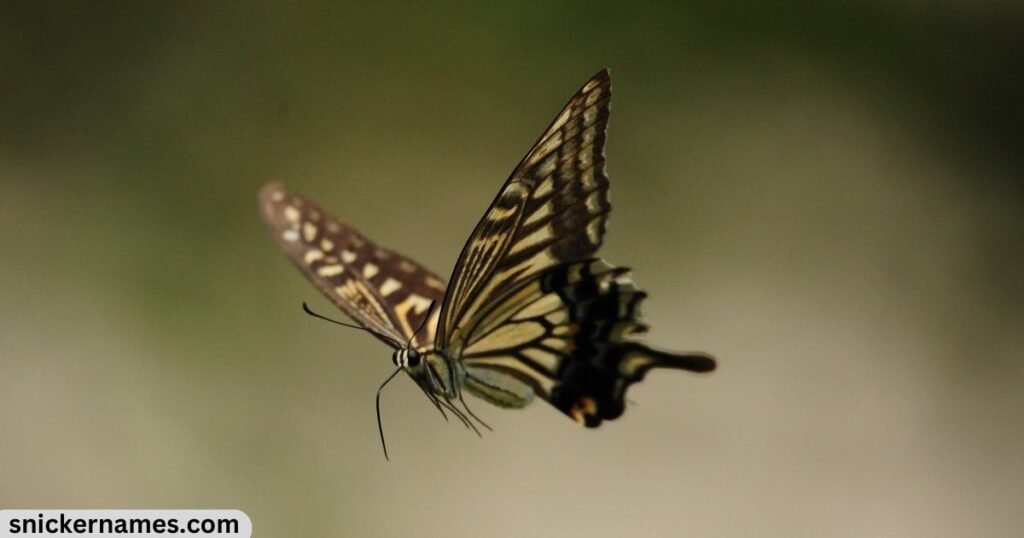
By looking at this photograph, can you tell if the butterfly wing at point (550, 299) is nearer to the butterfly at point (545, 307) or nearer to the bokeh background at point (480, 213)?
the butterfly at point (545, 307)

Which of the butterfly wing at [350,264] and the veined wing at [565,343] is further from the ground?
the butterfly wing at [350,264]

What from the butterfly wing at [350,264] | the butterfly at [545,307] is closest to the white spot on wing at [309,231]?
the butterfly wing at [350,264]

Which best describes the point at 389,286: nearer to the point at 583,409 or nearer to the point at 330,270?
the point at 330,270

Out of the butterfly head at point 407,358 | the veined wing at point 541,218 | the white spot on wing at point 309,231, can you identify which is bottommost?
the butterfly head at point 407,358

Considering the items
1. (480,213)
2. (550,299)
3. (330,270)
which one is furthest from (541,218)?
(480,213)

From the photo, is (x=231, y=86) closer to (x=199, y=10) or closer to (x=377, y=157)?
(x=199, y=10)

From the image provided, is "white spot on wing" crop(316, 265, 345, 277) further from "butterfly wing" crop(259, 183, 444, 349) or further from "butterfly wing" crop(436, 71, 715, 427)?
"butterfly wing" crop(436, 71, 715, 427)

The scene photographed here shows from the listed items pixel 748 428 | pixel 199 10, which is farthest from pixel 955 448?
pixel 199 10
